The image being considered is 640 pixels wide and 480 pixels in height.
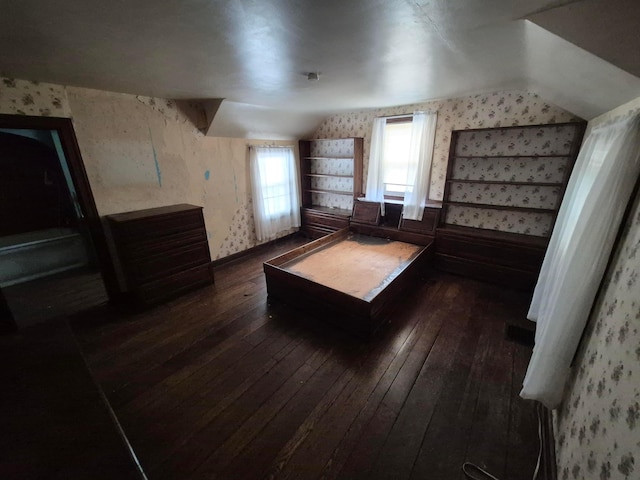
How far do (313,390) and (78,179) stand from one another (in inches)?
116

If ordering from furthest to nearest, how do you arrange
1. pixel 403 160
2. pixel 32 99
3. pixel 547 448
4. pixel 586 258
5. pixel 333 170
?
pixel 333 170
pixel 403 160
pixel 32 99
pixel 547 448
pixel 586 258

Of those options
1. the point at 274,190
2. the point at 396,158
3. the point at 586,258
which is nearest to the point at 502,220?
the point at 396,158

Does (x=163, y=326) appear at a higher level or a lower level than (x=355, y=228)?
lower

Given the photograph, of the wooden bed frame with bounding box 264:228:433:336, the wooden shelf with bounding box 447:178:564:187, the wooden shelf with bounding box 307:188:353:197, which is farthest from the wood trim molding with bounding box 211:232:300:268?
the wooden shelf with bounding box 447:178:564:187

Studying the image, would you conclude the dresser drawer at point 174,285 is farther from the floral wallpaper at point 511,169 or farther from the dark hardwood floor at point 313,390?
the floral wallpaper at point 511,169

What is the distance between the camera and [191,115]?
319 centimetres

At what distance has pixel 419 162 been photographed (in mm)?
3529

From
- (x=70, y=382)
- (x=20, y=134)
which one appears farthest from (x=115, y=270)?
(x=20, y=134)

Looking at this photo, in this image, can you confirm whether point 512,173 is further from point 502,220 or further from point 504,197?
point 502,220

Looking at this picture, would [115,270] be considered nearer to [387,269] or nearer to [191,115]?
[191,115]

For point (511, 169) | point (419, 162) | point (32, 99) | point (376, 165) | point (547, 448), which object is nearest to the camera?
point (547, 448)

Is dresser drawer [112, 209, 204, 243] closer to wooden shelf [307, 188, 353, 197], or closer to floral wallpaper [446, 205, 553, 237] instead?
wooden shelf [307, 188, 353, 197]

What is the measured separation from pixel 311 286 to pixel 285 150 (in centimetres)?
290

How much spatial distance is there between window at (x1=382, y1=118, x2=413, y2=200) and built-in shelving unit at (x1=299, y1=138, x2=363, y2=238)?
1.52 feet
